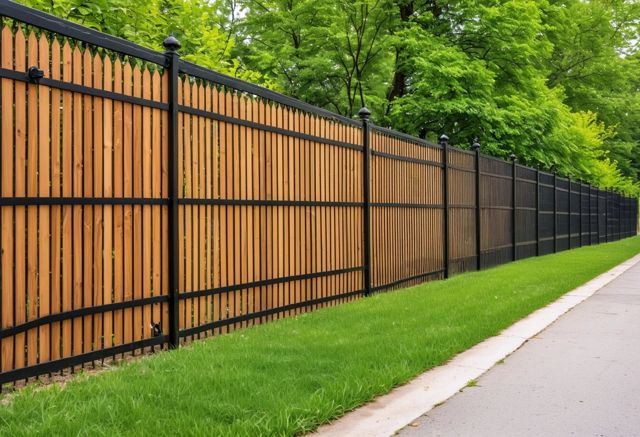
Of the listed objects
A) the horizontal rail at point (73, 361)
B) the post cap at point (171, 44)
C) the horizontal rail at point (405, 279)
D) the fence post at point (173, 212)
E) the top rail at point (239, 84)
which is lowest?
A: the horizontal rail at point (73, 361)

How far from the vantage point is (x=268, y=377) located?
15.2ft

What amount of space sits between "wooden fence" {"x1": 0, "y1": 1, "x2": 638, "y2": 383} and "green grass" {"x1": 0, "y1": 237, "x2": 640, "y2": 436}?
35cm

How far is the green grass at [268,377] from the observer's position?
144 inches

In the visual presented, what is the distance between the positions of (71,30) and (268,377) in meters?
2.90

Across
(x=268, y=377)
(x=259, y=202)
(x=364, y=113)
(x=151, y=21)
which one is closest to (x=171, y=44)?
(x=259, y=202)

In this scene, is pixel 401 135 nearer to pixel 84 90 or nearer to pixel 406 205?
pixel 406 205

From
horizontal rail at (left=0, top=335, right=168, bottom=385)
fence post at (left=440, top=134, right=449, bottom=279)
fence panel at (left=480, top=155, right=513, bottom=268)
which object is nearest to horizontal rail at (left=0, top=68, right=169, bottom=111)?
horizontal rail at (left=0, top=335, right=168, bottom=385)

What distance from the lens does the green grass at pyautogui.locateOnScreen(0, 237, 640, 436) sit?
3652mm

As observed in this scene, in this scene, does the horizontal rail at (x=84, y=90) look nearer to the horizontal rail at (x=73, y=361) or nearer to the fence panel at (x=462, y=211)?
the horizontal rail at (x=73, y=361)

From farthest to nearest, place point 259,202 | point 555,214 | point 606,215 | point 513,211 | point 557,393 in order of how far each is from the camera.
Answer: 1. point 606,215
2. point 555,214
3. point 513,211
4. point 259,202
5. point 557,393

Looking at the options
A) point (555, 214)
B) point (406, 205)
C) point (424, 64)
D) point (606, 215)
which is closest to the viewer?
point (406, 205)

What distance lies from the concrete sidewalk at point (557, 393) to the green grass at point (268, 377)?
0.52 meters

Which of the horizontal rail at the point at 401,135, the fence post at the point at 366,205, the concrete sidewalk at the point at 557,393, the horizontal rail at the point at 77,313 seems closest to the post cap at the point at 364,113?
the fence post at the point at 366,205

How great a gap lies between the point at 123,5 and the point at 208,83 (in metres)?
1.80
